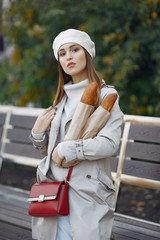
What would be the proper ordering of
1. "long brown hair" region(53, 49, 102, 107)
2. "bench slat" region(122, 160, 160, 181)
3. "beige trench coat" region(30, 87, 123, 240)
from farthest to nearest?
1. "bench slat" region(122, 160, 160, 181)
2. "long brown hair" region(53, 49, 102, 107)
3. "beige trench coat" region(30, 87, 123, 240)

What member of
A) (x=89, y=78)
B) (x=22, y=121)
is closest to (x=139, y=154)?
(x=89, y=78)

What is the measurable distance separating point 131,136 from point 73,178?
1.31 m

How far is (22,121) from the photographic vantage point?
4078mm

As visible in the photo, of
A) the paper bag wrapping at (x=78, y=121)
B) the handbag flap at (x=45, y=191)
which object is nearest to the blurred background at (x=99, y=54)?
the handbag flap at (x=45, y=191)

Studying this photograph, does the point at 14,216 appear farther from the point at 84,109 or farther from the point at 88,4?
the point at 88,4

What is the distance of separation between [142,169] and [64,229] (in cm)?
125

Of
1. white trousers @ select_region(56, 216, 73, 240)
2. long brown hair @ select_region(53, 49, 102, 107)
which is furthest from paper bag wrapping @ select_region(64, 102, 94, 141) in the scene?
white trousers @ select_region(56, 216, 73, 240)

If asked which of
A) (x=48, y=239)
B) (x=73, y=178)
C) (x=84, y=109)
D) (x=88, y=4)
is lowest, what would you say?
(x=48, y=239)

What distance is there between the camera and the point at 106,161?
2.22 m

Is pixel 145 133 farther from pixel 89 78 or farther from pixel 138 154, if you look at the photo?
pixel 89 78

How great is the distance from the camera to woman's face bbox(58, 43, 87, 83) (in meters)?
2.21

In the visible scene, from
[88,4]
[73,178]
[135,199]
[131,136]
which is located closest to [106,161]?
[73,178]

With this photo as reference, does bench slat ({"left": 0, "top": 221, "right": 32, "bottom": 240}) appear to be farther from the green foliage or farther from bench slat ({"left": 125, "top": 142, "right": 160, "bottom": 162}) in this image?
the green foliage

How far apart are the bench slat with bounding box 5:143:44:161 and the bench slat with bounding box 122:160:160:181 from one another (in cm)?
102
